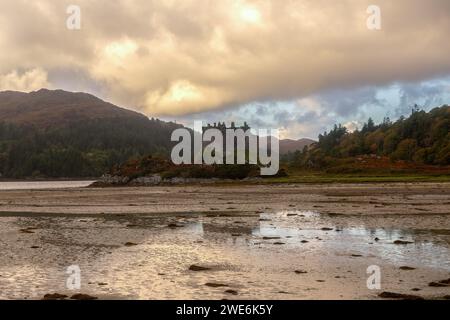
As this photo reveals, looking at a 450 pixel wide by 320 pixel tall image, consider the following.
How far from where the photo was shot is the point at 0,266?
21.8 metres

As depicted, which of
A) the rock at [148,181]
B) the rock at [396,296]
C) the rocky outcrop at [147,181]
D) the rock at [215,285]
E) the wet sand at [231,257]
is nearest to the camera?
the rock at [396,296]

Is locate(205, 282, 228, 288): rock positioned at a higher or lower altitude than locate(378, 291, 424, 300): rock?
lower

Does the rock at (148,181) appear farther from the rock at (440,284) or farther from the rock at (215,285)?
the rock at (440,284)

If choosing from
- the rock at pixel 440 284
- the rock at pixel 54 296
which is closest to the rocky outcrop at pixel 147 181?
the rock at pixel 440 284

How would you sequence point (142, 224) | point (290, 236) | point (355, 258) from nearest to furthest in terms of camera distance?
point (355, 258) → point (290, 236) → point (142, 224)

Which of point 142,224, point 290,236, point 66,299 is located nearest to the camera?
point 66,299

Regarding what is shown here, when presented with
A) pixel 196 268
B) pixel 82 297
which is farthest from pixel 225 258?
pixel 82 297

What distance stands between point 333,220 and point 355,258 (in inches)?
716

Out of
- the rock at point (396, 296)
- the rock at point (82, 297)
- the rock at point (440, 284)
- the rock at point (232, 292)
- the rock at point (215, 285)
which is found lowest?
the rock at point (215, 285)

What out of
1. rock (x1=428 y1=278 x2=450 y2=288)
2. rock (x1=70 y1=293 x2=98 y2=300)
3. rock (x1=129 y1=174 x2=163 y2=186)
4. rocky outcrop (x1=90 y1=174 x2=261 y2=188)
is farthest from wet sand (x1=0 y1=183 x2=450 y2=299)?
rock (x1=129 y1=174 x2=163 y2=186)

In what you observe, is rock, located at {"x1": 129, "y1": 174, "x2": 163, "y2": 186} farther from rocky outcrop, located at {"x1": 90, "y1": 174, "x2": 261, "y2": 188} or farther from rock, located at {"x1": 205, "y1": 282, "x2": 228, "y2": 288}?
rock, located at {"x1": 205, "y1": 282, "x2": 228, "y2": 288}
